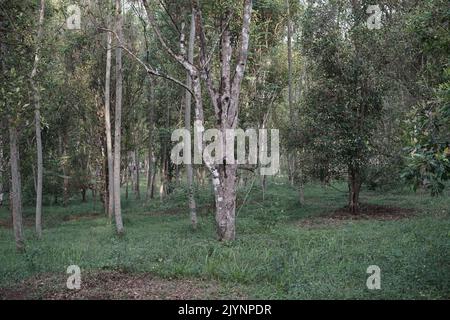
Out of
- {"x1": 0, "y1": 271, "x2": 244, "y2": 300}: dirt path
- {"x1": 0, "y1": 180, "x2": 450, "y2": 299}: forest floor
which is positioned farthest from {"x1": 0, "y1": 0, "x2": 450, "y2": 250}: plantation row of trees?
{"x1": 0, "y1": 271, "x2": 244, "y2": 300}: dirt path

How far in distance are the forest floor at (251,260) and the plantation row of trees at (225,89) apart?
1.74 m

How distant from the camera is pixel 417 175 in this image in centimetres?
793

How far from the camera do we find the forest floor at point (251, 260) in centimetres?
939

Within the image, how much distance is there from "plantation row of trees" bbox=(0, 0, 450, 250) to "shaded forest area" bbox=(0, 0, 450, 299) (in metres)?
0.08

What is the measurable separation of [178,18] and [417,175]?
14.1 m

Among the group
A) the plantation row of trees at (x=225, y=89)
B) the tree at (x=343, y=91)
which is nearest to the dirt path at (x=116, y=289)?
the plantation row of trees at (x=225, y=89)

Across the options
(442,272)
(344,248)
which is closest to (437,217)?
(344,248)

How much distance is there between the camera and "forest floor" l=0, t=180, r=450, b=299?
939 cm

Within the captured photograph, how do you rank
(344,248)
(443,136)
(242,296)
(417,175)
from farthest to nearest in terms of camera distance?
(344,248) < (242,296) < (443,136) < (417,175)

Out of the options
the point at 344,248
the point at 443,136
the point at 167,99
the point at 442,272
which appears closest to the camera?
the point at 443,136

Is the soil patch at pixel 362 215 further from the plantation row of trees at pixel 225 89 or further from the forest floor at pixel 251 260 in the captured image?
the plantation row of trees at pixel 225 89

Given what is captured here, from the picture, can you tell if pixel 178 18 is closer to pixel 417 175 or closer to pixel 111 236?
pixel 111 236

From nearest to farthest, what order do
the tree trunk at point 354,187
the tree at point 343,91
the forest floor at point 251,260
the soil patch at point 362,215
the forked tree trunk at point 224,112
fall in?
1. the forest floor at point 251,260
2. the forked tree trunk at point 224,112
3. the soil patch at point 362,215
4. the tree at point 343,91
5. the tree trunk at point 354,187

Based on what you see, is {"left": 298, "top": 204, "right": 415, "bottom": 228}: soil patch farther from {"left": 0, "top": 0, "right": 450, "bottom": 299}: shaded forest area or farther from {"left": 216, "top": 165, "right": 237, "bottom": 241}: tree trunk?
{"left": 216, "top": 165, "right": 237, "bottom": 241}: tree trunk
